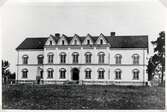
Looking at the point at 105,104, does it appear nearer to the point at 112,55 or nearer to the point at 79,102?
the point at 79,102

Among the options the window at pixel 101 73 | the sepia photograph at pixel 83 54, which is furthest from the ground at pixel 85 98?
the window at pixel 101 73

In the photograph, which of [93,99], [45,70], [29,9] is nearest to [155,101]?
[93,99]

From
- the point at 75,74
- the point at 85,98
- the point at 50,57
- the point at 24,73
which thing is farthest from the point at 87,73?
the point at 24,73

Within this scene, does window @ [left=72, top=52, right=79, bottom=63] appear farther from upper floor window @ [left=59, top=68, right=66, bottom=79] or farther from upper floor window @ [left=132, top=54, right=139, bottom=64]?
upper floor window @ [left=132, top=54, right=139, bottom=64]

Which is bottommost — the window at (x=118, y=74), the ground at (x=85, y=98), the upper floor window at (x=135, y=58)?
the ground at (x=85, y=98)

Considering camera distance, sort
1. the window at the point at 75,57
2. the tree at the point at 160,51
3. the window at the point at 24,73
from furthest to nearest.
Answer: the window at the point at 75,57, the window at the point at 24,73, the tree at the point at 160,51

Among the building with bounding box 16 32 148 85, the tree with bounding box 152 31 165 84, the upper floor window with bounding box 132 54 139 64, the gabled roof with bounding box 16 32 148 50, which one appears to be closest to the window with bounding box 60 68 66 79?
the building with bounding box 16 32 148 85

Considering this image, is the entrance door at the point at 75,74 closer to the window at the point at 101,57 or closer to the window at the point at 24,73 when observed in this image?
the window at the point at 101,57
